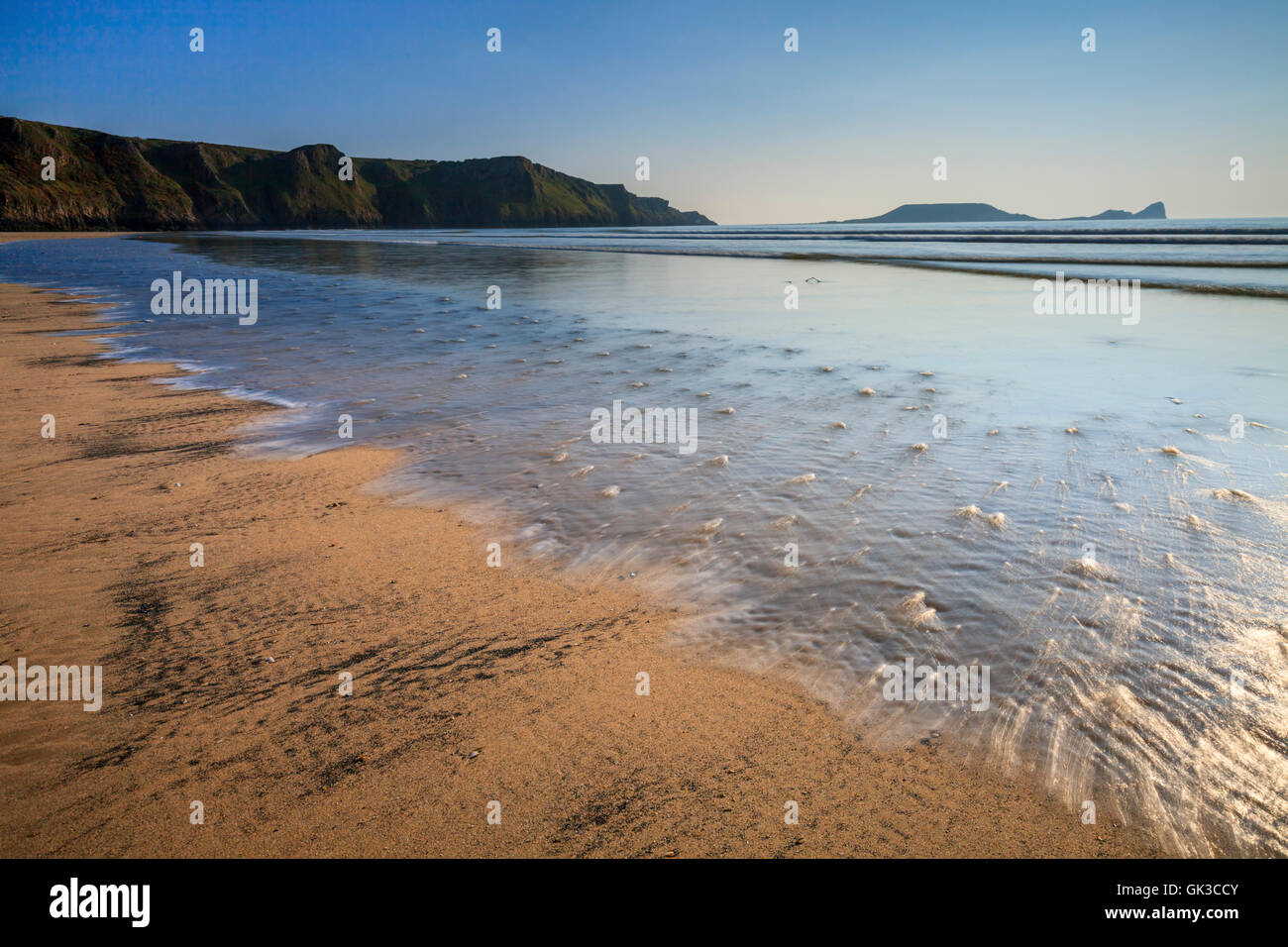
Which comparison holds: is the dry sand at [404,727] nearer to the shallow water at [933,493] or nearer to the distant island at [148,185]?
the shallow water at [933,493]

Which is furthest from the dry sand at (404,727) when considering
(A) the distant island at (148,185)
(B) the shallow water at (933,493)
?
(A) the distant island at (148,185)

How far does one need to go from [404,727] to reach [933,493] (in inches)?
188

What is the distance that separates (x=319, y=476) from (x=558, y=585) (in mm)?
3389

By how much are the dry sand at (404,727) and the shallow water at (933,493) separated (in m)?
0.46

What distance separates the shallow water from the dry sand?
1.50ft

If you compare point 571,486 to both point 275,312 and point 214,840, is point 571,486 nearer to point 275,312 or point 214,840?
point 214,840

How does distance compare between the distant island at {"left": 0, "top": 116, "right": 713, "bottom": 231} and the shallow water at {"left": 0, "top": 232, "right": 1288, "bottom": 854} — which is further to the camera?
the distant island at {"left": 0, "top": 116, "right": 713, "bottom": 231}

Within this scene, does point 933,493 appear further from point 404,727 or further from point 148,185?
point 148,185

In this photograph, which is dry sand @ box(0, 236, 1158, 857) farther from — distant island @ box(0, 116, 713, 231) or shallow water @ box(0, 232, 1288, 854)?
distant island @ box(0, 116, 713, 231)

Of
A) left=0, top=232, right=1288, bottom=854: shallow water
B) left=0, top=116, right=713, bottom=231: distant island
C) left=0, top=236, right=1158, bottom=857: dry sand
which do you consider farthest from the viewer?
left=0, top=116, right=713, bottom=231: distant island

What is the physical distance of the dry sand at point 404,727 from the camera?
2635 millimetres

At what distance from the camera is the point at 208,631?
157 inches

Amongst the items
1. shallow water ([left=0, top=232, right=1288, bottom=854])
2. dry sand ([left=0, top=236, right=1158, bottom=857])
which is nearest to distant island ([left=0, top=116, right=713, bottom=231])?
shallow water ([left=0, top=232, right=1288, bottom=854])

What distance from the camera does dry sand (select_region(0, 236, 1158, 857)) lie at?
8.64 feet
